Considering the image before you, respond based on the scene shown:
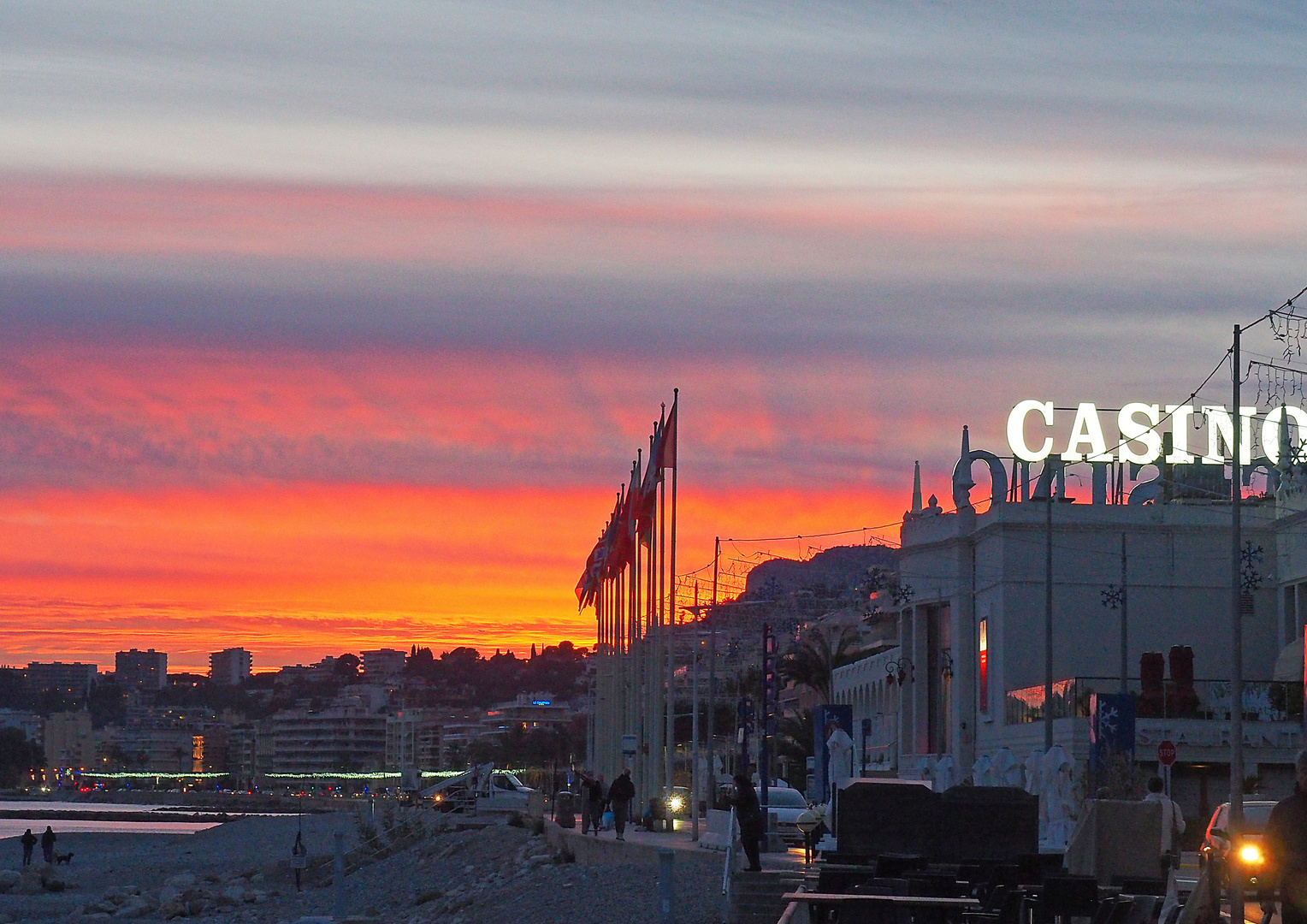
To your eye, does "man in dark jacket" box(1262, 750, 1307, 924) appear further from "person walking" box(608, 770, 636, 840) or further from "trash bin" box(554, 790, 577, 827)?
"trash bin" box(554, 790, 577, 827)

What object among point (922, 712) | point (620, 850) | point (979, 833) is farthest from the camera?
point (922, 712)

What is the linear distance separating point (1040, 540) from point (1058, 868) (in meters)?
47.5

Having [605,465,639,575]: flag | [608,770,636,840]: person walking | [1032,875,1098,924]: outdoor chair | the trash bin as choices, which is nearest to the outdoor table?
[1032,875,1098,924]: outdoor chair

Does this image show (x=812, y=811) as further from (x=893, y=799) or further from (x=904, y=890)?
(x=904, y=890)

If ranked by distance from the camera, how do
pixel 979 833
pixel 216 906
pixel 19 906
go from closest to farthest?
pixel 979 833 < pixel 216 906 < pixel 19 906

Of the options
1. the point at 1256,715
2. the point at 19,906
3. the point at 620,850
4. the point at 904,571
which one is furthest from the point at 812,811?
the point at 19,906

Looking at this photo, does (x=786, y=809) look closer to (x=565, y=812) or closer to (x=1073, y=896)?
(x=565, y=812)

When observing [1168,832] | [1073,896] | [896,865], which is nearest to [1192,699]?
[1168,832]

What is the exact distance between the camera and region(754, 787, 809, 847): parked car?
41.6m

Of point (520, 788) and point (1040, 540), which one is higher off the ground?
point (1040, 540)

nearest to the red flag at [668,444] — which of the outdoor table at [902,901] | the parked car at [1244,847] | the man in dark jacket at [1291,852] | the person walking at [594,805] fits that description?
the person walking at [594,805]

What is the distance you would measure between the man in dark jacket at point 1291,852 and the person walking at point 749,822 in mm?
15142

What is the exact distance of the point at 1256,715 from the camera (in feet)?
177

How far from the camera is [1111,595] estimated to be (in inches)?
2474
